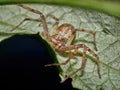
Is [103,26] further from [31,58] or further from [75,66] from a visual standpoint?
[31,58]

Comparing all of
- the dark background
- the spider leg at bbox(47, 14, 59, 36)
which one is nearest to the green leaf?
the spider leg at bbox(47, 14, 59, 36)

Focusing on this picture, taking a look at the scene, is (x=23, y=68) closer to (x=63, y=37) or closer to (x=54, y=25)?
(x=63, y=37)

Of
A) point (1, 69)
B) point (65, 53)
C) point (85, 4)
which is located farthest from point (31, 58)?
point (85, 4)

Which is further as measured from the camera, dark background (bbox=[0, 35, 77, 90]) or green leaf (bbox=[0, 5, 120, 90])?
dark background (bbox=[0, 35, 77, 90])

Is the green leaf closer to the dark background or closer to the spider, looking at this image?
the spider

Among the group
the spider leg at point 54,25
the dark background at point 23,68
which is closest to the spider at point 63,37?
the spider leg at point 54,25

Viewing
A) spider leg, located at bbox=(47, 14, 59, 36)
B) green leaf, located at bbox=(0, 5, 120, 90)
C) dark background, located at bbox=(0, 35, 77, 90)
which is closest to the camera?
green leaf, located at bbox=(0, 5, 120, 90)
